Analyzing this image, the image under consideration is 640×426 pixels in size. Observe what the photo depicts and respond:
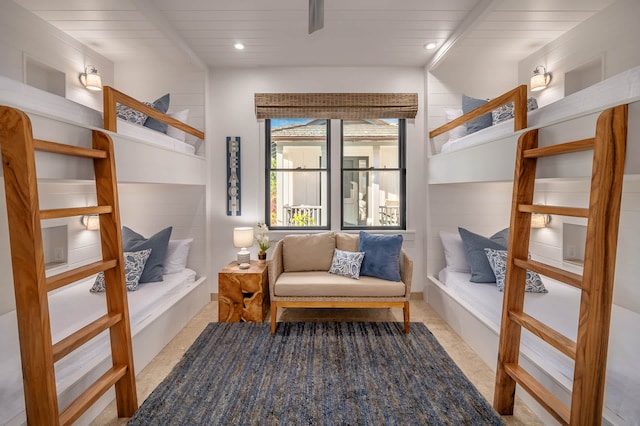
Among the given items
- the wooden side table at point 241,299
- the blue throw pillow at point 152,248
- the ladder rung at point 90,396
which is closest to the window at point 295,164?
the wooden side table at point 241,299

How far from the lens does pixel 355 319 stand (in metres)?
3.20

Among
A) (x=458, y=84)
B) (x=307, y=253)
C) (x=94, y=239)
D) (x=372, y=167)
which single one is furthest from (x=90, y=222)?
(x=458, y=84)

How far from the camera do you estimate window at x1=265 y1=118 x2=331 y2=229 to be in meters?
4.00

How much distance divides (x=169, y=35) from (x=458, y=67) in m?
3.12

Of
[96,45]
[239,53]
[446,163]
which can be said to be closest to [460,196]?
[446,163]

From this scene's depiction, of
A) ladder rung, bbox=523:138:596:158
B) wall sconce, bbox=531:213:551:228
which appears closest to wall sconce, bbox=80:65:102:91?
ladder rung, bbox=523:138:596:158

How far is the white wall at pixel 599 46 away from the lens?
233 centimetres

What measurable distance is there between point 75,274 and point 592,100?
2.77m

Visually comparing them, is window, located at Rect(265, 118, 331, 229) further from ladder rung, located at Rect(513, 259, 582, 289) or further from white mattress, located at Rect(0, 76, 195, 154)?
ladder rung, located at Rect(513, 259, 582, 289)

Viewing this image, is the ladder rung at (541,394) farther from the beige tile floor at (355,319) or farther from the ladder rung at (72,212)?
the ladder rung at (72,212)

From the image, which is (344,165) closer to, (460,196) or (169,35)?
(460,196)

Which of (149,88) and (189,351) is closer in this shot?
(189,351)

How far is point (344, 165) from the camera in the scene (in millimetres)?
4012

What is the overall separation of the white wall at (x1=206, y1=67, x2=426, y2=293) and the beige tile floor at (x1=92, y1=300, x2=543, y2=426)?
1.96 feet
